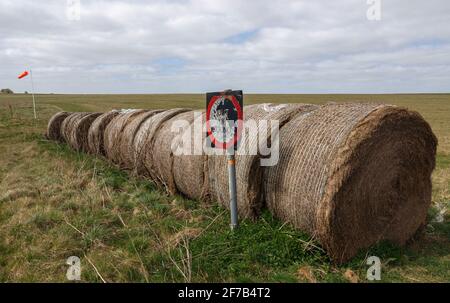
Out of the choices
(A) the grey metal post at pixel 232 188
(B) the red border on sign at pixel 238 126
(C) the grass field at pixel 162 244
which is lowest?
(C) the grass field at pixel 162 244

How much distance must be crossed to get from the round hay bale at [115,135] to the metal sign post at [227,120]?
5305mm

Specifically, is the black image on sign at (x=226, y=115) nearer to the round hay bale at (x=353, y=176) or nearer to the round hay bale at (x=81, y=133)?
the round hay bale at (x=353, y=176)

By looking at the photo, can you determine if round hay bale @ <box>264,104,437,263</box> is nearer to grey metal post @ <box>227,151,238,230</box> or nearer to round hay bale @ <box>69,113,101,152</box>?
grey metal post @ <box>227,151,238,230</box>

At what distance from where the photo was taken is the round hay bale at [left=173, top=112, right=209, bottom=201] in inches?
252

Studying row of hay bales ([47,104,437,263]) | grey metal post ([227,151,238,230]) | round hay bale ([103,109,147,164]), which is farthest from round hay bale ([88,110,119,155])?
grey metal post ([227,151,238,230])

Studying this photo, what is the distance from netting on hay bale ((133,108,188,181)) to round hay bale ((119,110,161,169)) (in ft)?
0.69

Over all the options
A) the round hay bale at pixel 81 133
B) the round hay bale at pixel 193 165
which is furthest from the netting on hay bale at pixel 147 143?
the round hay bale at pixel 81 133

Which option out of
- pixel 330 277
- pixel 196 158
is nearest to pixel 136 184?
pixel 196 158

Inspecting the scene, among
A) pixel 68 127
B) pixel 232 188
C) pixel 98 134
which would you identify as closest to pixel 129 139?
pixel 98 134

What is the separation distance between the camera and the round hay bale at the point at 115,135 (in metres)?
9.99

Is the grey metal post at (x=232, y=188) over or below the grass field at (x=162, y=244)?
over

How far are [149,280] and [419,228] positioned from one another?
3596mm

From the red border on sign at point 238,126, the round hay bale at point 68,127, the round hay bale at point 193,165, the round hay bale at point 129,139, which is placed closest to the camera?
the red border on sign at point 238,126

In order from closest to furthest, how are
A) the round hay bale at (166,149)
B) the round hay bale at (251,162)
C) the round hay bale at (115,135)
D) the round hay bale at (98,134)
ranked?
the round hay bale at (251,162) < the round hay bale at (166,149) < the round hay bale at (115,135) < the round hay bale at (98,134)
